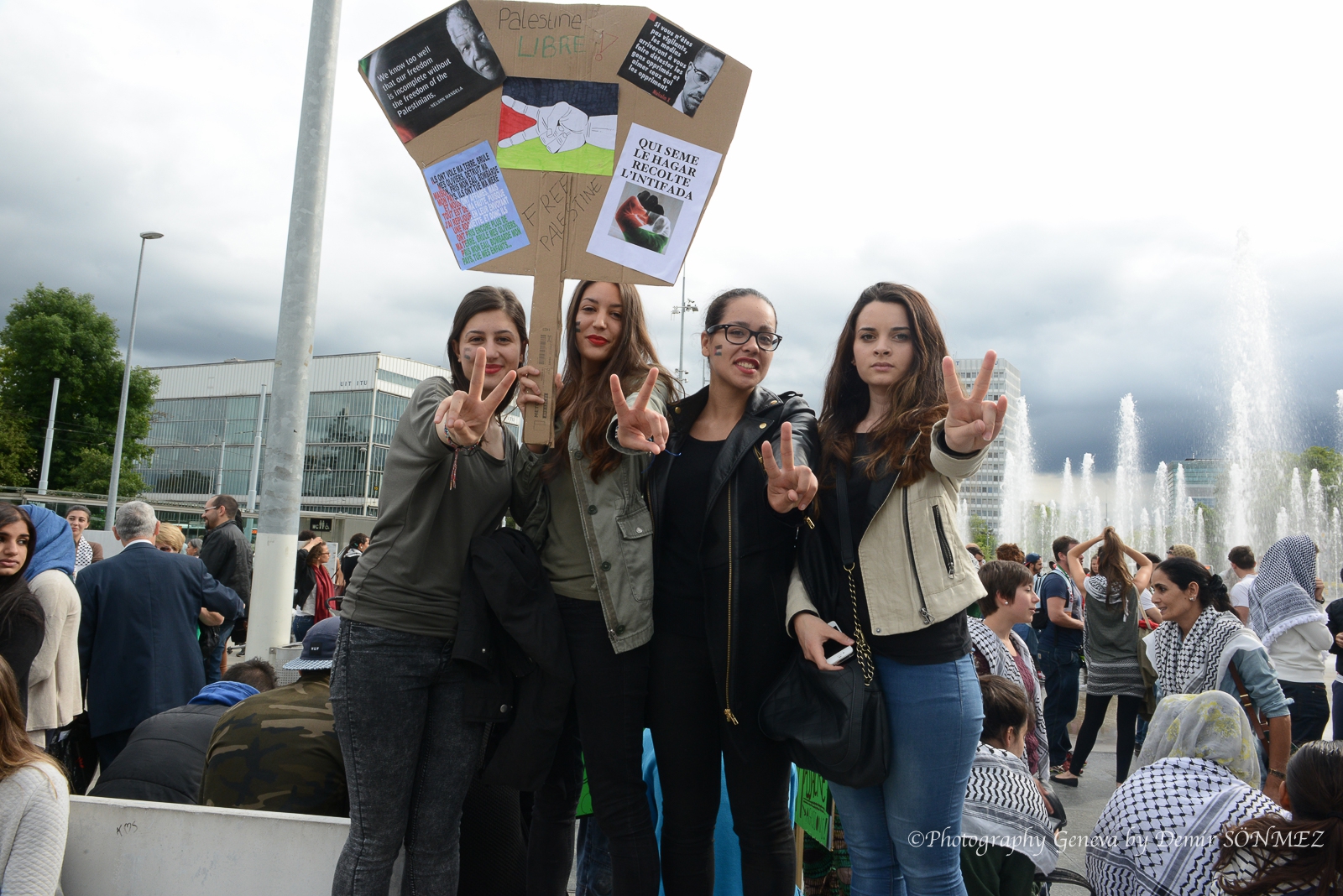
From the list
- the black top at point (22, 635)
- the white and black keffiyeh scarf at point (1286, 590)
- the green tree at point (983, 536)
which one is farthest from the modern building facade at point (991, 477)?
the black top at point (22, 635)

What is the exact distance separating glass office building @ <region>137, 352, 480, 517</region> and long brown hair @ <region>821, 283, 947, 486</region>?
211 ft

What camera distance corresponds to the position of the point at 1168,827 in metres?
2.63

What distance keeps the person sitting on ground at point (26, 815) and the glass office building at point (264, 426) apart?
63648 millimetres

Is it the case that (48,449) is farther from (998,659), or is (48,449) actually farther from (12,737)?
(998,659)

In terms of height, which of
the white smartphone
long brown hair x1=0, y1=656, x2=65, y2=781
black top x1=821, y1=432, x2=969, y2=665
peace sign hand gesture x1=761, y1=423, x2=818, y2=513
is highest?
peace sign hand gesture x1=761, y1=423, x2=818, y2=513

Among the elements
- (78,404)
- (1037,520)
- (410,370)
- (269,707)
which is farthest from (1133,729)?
(410,370)

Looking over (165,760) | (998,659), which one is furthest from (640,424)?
(998,659)

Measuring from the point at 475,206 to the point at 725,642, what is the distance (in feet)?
5.41

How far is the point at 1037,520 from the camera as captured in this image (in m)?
31.2

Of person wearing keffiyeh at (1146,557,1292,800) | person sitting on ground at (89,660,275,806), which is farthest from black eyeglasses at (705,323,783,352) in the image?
person wearing keffiyeh at (1146,557,1292,800)

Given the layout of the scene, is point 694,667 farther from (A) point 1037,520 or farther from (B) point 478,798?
(A) point 1037,520

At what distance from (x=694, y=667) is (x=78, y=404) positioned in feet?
146

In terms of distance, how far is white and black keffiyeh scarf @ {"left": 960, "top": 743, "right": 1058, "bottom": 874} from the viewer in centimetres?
267

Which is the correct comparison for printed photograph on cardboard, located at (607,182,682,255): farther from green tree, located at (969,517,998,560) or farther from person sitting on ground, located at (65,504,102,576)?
green tree, located at (969,517,998,560)
